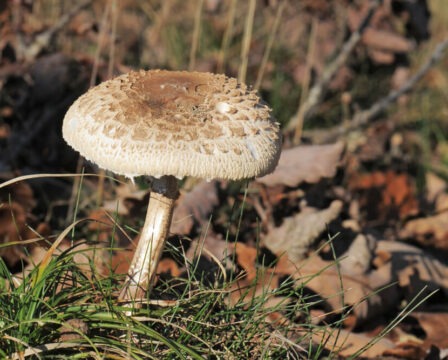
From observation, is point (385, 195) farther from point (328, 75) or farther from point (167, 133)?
point (167, 133)

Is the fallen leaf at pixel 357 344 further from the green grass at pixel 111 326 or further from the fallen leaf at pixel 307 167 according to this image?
the fallen leaf at pixel 307 167

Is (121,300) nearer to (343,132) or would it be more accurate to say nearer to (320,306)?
(320,306)

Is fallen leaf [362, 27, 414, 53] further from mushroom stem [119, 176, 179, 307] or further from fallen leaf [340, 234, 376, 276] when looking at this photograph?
mushroom stem [119, 176, 179, 307]

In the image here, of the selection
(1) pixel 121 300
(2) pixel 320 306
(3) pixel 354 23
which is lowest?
(2) pixel 320 306

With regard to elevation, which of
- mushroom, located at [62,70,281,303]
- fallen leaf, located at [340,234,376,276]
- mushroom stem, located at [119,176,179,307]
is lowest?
fallen leaf, located at [340,234,376,276]

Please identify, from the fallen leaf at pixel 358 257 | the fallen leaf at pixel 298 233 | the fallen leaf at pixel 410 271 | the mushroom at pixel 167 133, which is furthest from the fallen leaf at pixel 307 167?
the mushroom at pixel 167 133

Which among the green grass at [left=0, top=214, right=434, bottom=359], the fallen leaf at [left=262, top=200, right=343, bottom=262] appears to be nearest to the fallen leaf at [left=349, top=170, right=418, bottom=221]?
the fallen leaf at [left=262, top=200, right=343, bottom=262]

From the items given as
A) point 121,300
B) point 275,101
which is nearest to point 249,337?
point 121,300
